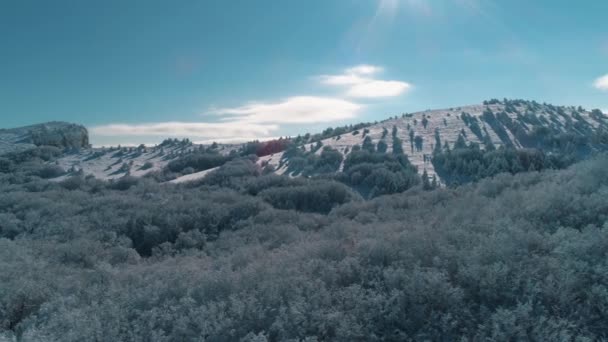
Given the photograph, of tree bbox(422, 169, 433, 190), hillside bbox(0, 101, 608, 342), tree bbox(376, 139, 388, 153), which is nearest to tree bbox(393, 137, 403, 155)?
tree bbox(376, 139, 388, 153)

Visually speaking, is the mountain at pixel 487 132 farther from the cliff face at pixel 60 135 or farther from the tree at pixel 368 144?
the cliff face at pixel 60 135

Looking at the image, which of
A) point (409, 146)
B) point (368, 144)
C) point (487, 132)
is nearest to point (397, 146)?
point (409, 146)

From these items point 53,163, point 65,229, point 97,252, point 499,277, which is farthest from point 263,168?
point 499,277

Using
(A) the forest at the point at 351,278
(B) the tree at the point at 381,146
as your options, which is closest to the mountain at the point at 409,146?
(B) the tree at the point at 381,146

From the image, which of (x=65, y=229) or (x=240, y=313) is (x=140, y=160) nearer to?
(x=65, y=229)

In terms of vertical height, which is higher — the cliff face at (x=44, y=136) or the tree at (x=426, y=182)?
the cliff face at (x=44, y=136)

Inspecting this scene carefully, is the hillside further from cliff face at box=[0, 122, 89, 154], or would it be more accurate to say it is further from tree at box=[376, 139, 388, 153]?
cliff face at box=[0, 122, 89, 154]

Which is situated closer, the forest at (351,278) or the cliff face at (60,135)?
the forest at (351,278)

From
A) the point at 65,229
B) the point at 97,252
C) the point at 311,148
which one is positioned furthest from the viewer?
the point at 311,148
